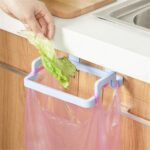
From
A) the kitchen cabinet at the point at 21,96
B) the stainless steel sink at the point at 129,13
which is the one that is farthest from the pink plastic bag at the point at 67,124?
the stainless steel sink at the point at 129,13

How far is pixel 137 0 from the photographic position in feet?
4.13

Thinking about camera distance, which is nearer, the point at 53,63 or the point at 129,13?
the point at 53,63

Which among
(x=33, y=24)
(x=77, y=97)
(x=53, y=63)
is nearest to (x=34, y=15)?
(x=33, y=24)

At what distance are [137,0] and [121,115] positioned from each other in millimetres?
353

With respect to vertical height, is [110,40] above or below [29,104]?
above

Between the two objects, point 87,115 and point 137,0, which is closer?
point 87,115

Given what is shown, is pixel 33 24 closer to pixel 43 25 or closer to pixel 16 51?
pixel 43 25

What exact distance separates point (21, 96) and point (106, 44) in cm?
39

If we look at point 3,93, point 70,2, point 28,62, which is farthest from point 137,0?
point 3,93

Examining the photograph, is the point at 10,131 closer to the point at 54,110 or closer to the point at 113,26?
the point at 54,110

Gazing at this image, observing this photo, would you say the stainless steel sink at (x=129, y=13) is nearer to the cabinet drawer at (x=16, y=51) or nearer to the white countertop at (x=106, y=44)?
the white countertop at (x=106, y=44)

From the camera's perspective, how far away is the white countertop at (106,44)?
97cm

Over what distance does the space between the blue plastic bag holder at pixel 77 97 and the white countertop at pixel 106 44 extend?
3cm

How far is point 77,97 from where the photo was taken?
0.99 m
